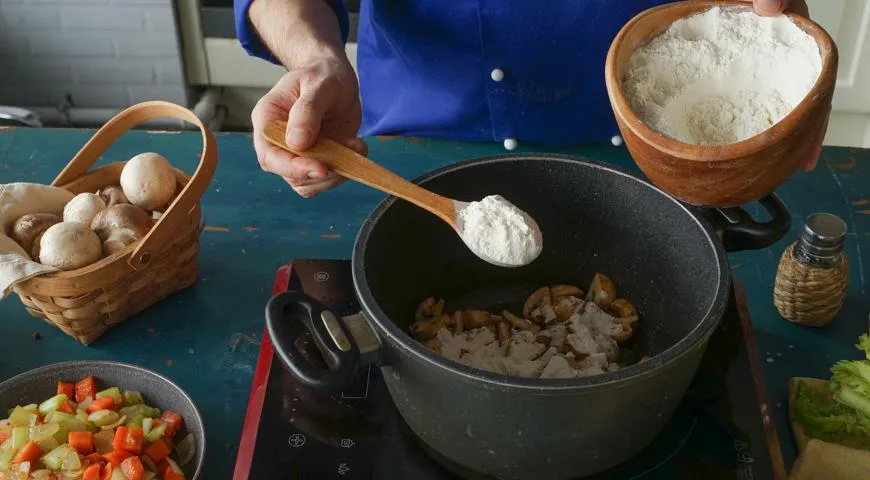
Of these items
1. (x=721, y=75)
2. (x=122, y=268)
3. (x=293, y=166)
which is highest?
(x=721, y=75)

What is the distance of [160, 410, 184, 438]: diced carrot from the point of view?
2.64 ft

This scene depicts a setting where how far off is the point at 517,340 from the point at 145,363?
1.37ft

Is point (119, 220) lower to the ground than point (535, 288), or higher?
higher

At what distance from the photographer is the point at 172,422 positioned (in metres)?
0.81

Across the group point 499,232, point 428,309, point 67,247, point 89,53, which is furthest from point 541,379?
point 89,53

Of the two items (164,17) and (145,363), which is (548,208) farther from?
(164,17)

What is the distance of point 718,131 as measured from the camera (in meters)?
0.74

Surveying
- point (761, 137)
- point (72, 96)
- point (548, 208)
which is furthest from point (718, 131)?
point (72, 96)

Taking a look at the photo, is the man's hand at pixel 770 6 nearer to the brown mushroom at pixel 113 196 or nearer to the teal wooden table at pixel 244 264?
the teal wooden table at pixel 244 264

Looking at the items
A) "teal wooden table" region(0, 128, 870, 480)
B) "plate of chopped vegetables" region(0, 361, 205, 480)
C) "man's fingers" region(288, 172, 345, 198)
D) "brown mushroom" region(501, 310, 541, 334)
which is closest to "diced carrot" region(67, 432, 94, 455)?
"plate of chopped vegetables" region(0, 361, 205, 480)

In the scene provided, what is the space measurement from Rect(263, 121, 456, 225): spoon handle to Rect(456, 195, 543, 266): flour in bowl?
19 millimetres

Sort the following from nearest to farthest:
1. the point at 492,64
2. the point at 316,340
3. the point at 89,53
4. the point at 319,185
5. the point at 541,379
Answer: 1. the point at 541,379
2. the point at 316,340
3. the point at 319,185
4. the point at 492,64
5. the point at 89,53

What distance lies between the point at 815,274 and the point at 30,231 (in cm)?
85

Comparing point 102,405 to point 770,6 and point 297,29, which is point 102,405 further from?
point 770,6
